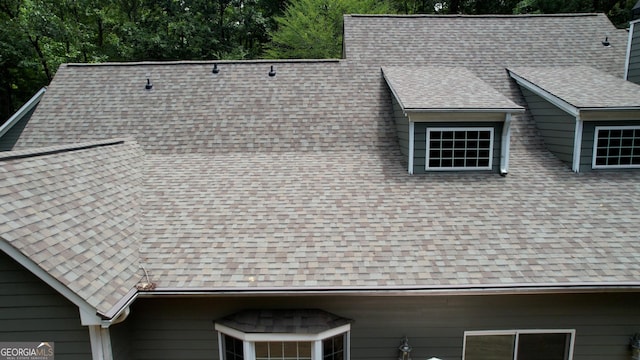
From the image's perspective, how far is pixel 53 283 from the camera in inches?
153

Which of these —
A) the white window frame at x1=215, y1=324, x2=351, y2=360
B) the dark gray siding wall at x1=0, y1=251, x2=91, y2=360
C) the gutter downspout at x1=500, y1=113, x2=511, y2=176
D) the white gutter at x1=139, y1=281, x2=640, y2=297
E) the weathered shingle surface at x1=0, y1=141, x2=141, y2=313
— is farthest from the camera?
the gutter downspout at x1=500, y1=113, x2=511, y2=176

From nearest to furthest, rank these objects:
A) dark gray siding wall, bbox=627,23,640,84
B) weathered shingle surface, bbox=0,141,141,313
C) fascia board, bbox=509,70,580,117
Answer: weathered shingle surface, bbox=0,141,141,313 → fascia board, bbox=509,70,580,117 → dark gray siding wall, bbox=627,23,640,84

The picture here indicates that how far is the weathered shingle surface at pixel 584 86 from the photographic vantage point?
707 cm

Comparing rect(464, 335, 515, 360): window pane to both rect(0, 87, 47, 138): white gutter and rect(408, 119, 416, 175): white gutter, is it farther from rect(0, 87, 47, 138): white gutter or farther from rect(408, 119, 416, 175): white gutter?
rect(0, 87, 47, 138): white gutter

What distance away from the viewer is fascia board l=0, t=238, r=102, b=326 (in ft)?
12.5

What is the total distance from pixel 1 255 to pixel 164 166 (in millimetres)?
3595

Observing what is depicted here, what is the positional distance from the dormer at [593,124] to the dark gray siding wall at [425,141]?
1.46 m

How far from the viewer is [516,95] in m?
8.89

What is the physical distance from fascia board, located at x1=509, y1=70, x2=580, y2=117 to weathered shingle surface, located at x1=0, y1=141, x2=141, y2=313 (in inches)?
314

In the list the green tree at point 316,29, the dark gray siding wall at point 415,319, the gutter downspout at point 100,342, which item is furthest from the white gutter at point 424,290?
the green tree at point 316,29

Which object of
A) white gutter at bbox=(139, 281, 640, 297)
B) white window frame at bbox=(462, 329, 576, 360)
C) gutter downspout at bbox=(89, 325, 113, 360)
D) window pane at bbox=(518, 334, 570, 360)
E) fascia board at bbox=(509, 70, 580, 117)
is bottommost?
window pane at bbox=(518, 334, 570, 360)

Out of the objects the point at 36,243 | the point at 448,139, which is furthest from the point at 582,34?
the point at 36,243

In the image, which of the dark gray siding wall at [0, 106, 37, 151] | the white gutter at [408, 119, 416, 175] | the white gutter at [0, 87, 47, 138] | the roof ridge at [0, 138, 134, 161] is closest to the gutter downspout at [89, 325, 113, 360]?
the roof ridge at [0, 138, 134, 161]

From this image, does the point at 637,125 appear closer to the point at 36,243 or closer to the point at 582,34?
the point at 582,34
